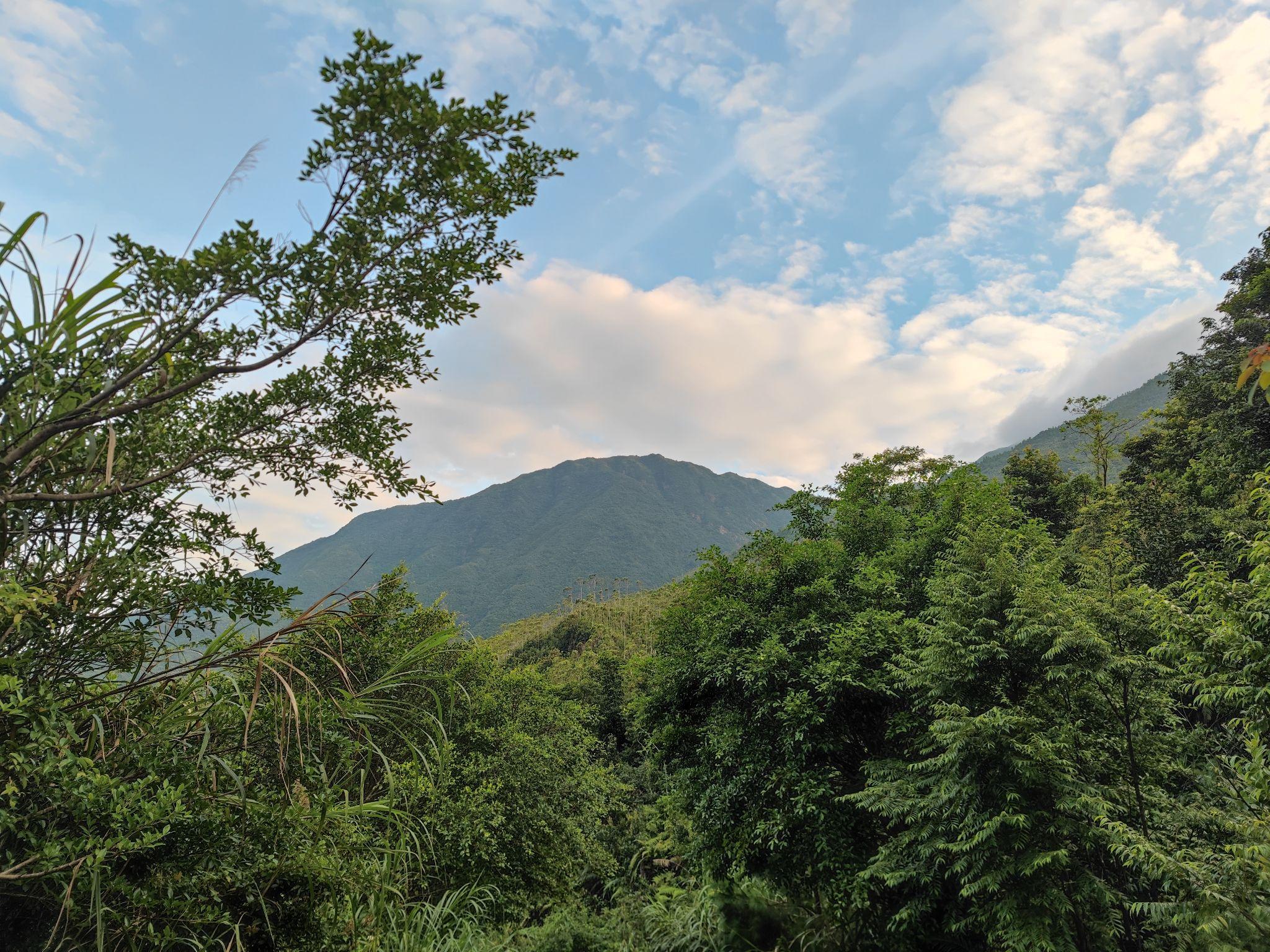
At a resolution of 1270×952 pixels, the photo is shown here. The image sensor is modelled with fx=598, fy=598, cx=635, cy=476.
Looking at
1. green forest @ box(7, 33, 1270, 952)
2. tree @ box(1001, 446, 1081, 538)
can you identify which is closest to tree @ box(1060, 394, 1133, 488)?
tree @ box(1001, 446, 1081, 538)

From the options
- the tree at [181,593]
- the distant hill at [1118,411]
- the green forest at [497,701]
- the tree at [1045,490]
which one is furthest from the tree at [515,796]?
the distant hill at [1118,411]

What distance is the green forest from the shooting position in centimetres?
215

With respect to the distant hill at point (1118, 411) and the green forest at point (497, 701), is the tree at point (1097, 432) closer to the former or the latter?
the green forest at point (497, 701)

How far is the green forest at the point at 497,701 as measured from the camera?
215 cm

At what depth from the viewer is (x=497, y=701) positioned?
15.6m

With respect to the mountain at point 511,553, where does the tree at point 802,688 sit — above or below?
below

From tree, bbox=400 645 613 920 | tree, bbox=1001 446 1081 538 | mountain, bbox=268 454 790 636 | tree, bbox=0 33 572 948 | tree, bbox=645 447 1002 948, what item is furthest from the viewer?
mountain, bbox=268 454 790 636

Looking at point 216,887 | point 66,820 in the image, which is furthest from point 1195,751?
point 66,820

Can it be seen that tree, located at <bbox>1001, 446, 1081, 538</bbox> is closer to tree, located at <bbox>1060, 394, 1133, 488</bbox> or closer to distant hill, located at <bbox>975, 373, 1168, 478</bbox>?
tree, located at <bbox>1060, 394, 1133, 488</bbox>

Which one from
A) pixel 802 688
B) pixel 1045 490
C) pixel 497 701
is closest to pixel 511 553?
pixel 1045 490

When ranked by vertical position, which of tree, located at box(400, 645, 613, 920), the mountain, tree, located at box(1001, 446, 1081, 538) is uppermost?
the mountain

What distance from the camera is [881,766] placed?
8.23 meters

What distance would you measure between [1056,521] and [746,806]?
66.2 feet

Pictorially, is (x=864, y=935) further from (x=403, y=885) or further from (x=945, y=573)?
(x=403, y=885)
